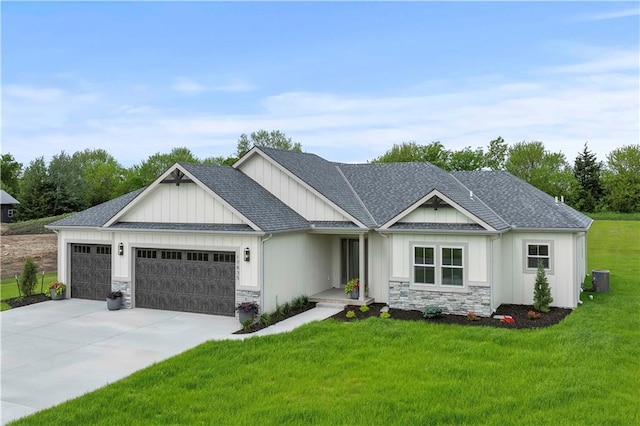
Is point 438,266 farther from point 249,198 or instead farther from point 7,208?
point 7,208

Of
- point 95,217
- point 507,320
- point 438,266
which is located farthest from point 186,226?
point 507,320

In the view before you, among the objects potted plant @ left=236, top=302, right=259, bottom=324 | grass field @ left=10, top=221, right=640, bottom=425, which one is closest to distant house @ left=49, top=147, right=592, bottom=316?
potted plant @ left=236, top=302, right=259, bottom=324

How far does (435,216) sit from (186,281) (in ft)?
26.9

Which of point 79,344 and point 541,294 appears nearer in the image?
point 79,344

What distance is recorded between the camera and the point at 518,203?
1759cm

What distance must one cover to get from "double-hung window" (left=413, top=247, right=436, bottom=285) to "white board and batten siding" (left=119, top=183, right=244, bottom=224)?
5.53 m

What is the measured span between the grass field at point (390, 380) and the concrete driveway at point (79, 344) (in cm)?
75

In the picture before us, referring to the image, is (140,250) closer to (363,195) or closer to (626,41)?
(363,195)

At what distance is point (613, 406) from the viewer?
768 centimetres

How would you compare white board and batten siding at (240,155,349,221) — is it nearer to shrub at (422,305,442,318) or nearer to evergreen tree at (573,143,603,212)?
shrub at (422,305,442,318)

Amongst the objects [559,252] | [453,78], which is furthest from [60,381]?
[453,78]

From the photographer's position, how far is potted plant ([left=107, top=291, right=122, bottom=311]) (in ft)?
53.2

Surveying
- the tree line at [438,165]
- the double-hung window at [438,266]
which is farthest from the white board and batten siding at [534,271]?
the tree line at [438,165]

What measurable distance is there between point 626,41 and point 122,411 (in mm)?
17556
